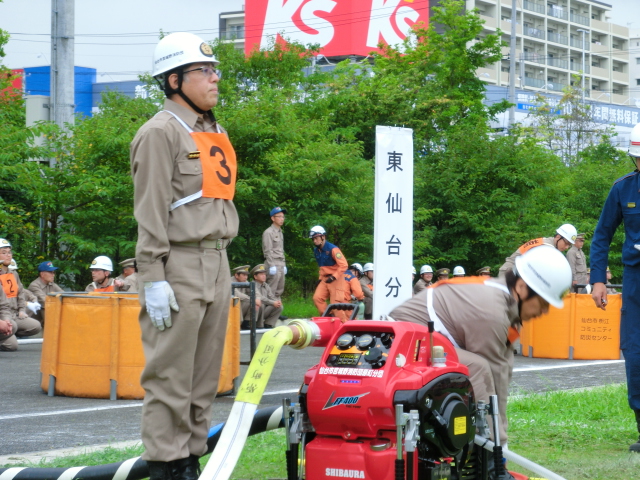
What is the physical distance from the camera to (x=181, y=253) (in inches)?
165

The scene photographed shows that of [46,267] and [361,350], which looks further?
[46,267]

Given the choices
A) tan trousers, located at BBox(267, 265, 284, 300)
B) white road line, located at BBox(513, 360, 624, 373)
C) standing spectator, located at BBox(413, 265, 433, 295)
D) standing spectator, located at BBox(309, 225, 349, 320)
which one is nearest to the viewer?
white road line, located at BBox(513, 360, 624, 373)

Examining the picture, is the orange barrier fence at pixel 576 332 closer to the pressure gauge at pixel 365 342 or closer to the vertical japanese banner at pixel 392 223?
the vertical japanese banner at pixel 392 223

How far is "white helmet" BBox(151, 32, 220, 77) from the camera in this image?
4398 mm

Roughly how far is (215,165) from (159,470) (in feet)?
4.70

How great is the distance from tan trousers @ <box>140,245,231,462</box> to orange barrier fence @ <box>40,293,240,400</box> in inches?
167

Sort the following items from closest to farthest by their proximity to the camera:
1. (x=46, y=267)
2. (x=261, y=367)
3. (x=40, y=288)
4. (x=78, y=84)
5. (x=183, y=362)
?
(x=183, y=362) → (x=261, y=367) → (x=46, y=267) → (x=40, y=288) → (x=78, y=84)

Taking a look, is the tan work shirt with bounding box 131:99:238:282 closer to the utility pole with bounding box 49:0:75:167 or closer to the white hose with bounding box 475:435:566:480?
the white hose with bounding box 475:435:566:480

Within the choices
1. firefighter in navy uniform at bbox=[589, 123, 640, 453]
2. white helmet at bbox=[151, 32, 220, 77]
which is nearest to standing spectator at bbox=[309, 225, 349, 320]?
firefighter in navy uniform at bbox=[589, 123, 640, 453]

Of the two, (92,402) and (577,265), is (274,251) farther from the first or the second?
(92,402)

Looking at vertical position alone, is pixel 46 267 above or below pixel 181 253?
below

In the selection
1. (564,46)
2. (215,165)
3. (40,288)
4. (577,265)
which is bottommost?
(40,288)

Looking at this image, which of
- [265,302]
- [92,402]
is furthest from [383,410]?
[265,302]

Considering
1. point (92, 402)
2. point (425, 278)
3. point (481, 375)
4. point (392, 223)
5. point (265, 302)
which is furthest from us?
point (425, 278)
